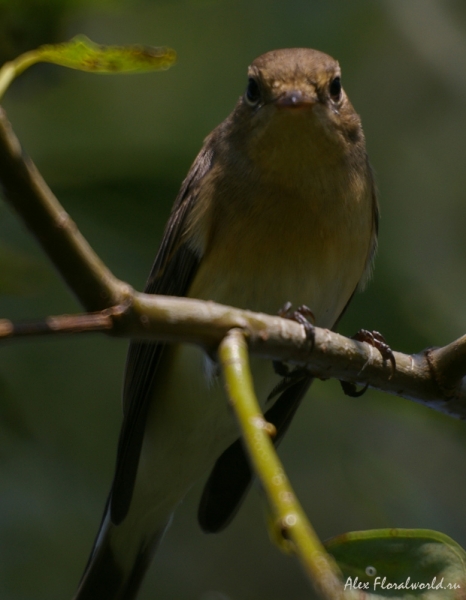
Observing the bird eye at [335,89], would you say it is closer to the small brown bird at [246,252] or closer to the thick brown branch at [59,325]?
the small brown bird at [246,252]

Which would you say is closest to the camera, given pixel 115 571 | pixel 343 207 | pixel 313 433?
pixel 343 207

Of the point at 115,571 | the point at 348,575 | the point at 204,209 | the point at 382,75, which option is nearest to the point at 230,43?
the point at 382,75

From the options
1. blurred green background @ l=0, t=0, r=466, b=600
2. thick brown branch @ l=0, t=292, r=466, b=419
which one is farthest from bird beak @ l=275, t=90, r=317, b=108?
thick brown branch @ l=0, t=292, r=466, b=419

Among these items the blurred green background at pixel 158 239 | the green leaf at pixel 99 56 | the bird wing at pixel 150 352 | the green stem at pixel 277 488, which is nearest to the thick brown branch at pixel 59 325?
the green stem at pixel 277 488

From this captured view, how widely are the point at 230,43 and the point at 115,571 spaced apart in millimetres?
3608

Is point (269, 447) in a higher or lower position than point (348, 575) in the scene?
higher

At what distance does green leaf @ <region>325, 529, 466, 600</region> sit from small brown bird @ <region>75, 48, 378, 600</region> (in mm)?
1679

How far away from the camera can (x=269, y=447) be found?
1.50 meters

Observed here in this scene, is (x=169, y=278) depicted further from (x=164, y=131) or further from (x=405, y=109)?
(x=405, y=109)

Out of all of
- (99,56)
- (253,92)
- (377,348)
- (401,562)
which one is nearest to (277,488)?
(401,562)

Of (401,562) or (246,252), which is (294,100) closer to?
(246,252)

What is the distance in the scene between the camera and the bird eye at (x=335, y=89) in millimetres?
3713

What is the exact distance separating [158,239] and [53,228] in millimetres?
2913

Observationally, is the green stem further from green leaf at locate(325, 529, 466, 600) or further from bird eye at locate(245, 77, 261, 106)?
bird eye at locate(245, 77, 261, 106)
